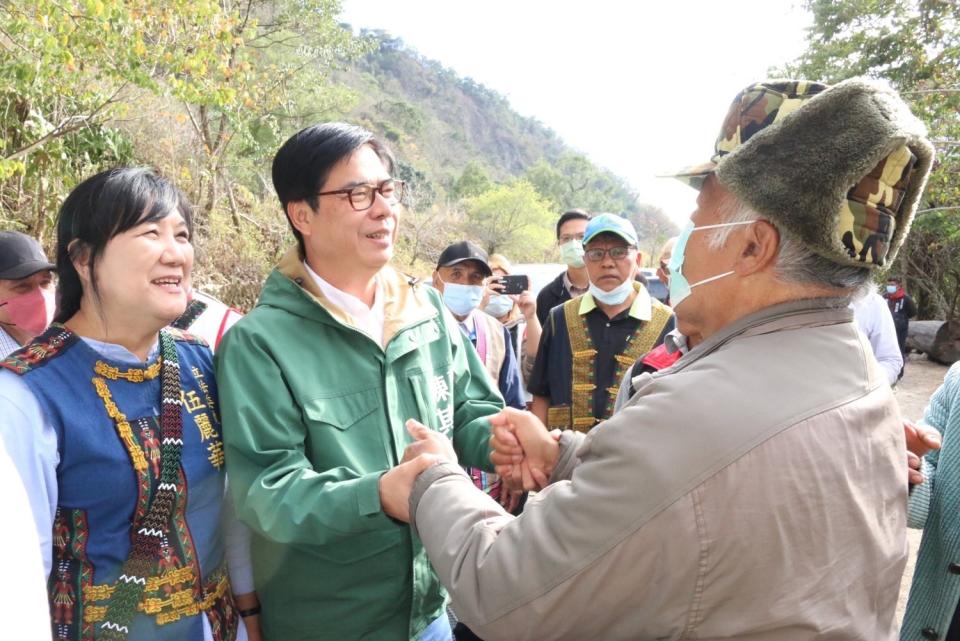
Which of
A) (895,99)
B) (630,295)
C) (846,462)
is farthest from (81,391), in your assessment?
(630,295)

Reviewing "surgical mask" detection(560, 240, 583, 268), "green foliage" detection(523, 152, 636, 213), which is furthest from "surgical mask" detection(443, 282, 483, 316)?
"green foliage" detection(523, 152, 636, 213)

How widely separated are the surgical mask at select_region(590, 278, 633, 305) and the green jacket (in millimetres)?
1756

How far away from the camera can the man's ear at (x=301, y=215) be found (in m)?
1.86

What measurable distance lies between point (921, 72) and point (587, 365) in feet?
48.6

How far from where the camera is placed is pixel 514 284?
14.7 ft

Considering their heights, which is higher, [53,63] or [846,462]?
[53,63]

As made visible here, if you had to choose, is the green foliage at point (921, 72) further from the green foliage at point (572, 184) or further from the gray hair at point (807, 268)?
the green foliage at point (572, 184)

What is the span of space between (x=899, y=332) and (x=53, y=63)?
1269cm

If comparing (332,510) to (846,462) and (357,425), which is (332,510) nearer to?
(357,425)

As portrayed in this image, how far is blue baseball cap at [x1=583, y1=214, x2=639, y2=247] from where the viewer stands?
3.54 metres

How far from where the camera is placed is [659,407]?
3.56ft

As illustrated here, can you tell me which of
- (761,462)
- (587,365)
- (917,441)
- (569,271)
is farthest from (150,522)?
(569,271)

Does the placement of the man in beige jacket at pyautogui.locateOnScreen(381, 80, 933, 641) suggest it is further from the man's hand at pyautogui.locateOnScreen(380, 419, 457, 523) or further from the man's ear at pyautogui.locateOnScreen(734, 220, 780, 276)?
the man's hand at pyautogui.locateOnScreen(380, 419, 457, 523)

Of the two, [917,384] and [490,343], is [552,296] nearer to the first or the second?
[490,343]
